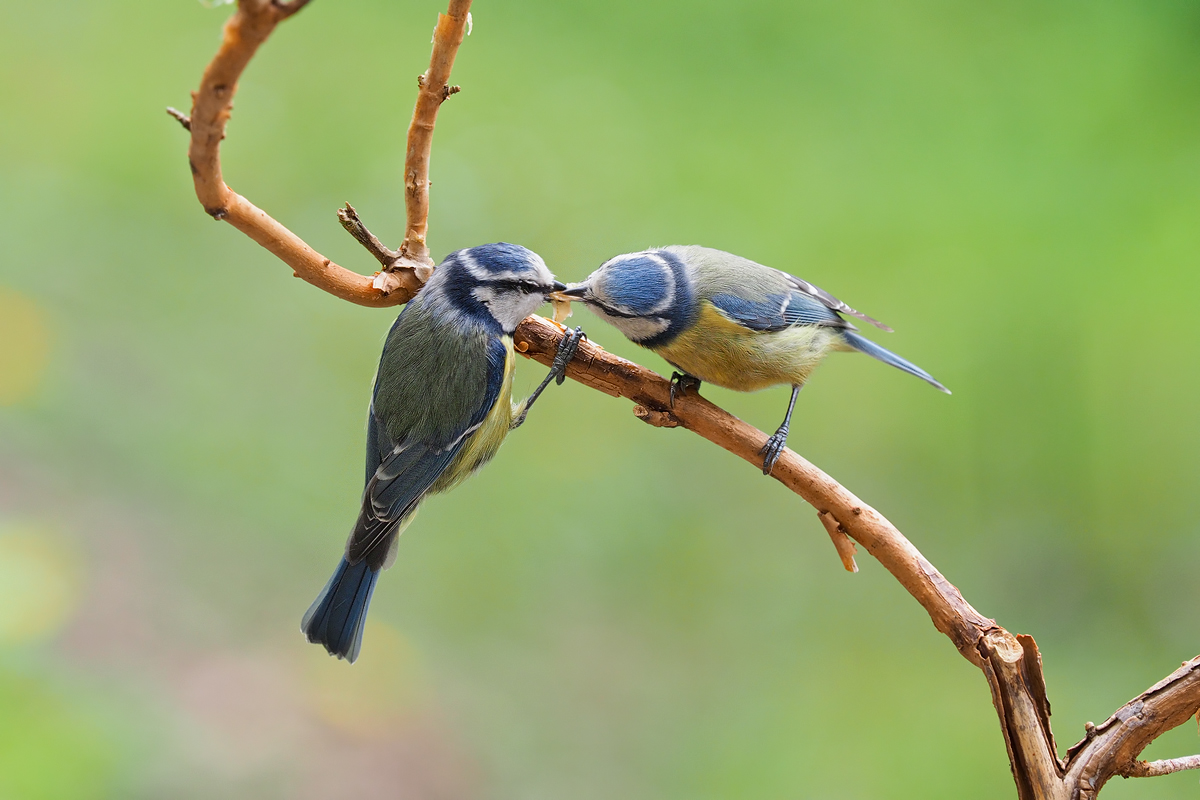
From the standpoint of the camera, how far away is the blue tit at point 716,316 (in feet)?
4.19

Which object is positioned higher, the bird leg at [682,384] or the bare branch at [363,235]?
the bare branch at [363,235]

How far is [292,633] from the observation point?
2.08 m

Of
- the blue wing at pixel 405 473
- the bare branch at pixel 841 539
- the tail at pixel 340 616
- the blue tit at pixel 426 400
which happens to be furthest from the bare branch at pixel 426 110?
the bare branch at pixel 841 539

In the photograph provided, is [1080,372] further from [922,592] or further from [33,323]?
[33,323]

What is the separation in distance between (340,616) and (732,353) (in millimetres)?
745

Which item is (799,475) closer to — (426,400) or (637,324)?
(637,324)

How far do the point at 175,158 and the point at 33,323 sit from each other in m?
0.60

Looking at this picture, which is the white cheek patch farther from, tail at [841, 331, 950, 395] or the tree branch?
tail at [841, 331, 950, 395]

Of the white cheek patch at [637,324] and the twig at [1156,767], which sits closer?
the twig at [1156,767]

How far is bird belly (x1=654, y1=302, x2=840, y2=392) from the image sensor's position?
135cm

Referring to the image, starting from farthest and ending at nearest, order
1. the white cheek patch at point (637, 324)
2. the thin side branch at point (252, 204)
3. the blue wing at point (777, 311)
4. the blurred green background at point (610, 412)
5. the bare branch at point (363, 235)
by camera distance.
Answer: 1. the blurred green background at point (610, 412)
2. the blue wing at point (777, 311)
3. the white cheek patch at point (637, 324)
4. the bare branch at point (363, 235)
5. the thin side branch at point (252, 204)

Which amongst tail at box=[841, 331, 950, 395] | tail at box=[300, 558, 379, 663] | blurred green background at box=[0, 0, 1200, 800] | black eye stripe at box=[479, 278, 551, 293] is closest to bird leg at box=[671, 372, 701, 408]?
black eye stripe at box=[479, 278, 551, 293]

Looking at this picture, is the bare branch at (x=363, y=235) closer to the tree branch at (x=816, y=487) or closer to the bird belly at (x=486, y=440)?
the tree branch at (x=816, y=487)

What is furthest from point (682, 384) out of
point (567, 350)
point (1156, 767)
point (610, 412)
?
point (610, 412)
